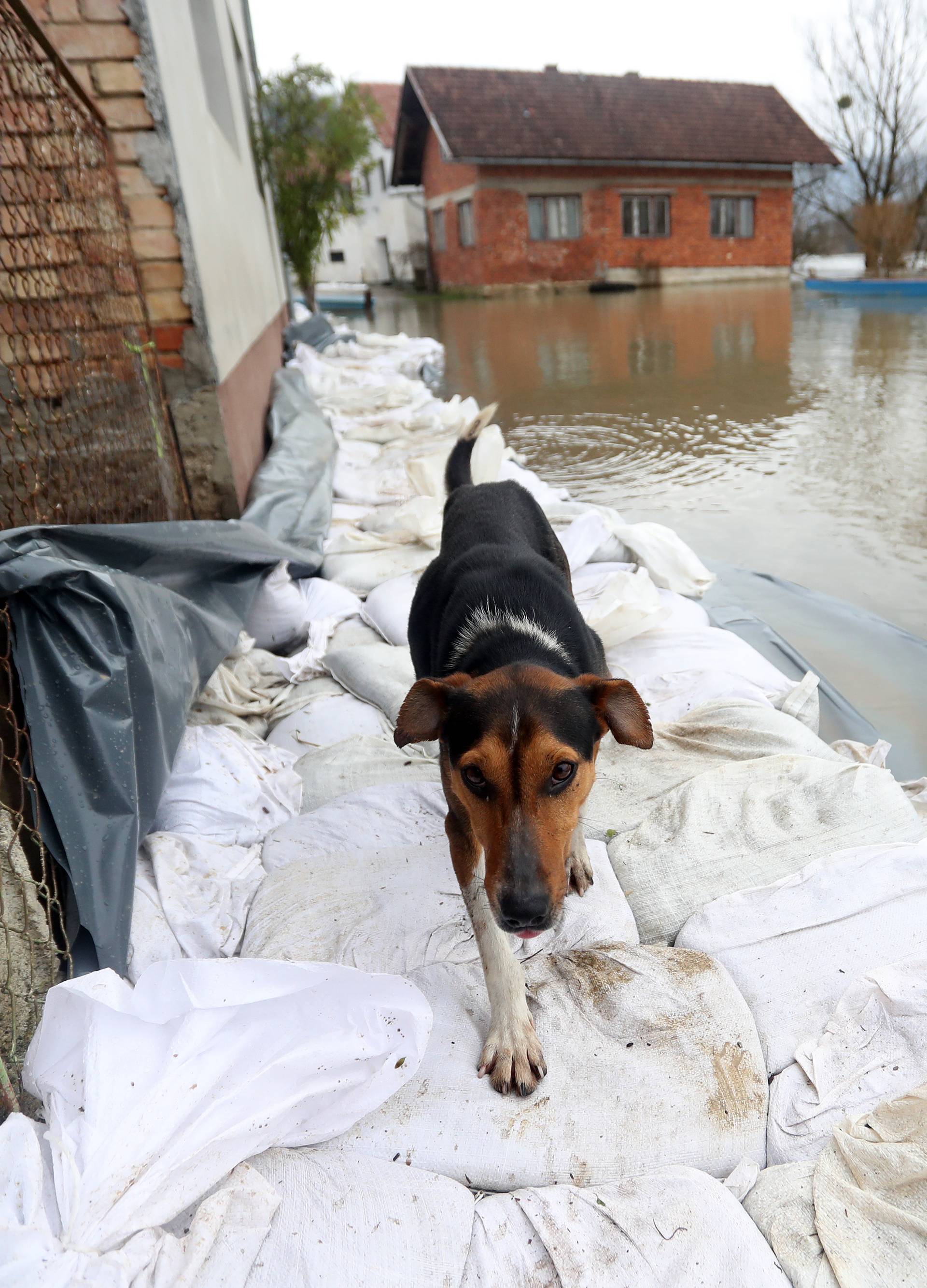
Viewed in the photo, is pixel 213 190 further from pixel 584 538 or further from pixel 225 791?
pixel 225 791

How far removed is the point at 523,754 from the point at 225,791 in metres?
1.21

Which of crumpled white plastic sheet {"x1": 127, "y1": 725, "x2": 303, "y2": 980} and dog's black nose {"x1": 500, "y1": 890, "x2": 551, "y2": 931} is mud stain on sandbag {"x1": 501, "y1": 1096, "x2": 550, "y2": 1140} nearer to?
dog's black nose {"x1": 500, "y1": 890, "x2": 551, "y2": 931}

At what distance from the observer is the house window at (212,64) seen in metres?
6.66

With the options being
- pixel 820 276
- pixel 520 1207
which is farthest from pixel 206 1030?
pixel 820 276

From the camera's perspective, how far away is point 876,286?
19.1 metres

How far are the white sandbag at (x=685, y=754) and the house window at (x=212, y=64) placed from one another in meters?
6.23

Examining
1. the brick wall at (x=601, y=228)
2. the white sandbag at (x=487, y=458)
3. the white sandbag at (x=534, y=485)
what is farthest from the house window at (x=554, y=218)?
the white sandbag at (x=487, y=458)

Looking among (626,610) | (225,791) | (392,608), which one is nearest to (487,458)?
(392,608)

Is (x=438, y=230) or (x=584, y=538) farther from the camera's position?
(x=438, y=230)

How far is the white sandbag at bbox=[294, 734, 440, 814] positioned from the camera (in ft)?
8.80

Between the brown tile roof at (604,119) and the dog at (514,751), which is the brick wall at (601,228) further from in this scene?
the dog at (514,751)

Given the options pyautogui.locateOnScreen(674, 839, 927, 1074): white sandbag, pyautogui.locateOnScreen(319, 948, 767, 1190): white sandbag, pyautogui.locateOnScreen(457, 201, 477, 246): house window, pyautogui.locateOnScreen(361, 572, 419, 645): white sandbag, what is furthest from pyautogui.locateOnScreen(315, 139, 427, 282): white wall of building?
pyautogui.locateOnScreen(319, 948, 767, 1190): white sandbag

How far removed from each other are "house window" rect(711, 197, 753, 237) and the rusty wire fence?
91.4 ft

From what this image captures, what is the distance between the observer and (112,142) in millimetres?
3676
